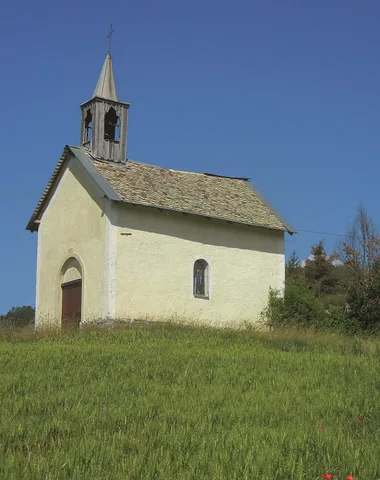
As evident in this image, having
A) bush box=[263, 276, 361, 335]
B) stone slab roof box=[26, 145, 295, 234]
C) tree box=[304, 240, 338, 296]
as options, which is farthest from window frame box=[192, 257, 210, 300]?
tree box=[304, 240, 338, 296]

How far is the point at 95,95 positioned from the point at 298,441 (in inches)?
847

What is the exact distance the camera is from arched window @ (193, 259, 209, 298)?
26125 millimetres

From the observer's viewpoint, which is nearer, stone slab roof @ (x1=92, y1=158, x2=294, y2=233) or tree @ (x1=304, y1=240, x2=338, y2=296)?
stone slab roof @ (x1=92, y1=158, x2=294, y2=233)

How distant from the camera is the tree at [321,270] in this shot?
47688 millimetres

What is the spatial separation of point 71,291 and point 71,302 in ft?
1.36

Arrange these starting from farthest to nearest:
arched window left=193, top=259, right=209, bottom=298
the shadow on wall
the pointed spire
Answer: the pointed spire
arched window left=193, top=259, right=209, bottom=298
the shadow on wall

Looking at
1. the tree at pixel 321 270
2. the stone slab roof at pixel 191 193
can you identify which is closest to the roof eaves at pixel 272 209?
the stone slab roof at pixel 191 193

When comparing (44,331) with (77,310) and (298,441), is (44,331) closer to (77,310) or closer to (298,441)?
(77,310)

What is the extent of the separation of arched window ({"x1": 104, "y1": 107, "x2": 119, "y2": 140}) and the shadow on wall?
457 cm

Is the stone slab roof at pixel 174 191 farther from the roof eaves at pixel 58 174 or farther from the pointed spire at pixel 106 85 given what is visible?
the pointed spire at pixel 106 85

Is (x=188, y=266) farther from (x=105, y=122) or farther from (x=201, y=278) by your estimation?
(x=105, y=122)

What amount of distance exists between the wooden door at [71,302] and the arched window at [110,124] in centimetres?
607

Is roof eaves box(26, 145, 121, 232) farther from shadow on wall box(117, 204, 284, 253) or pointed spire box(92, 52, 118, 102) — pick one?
pointed spire box(92, 52, 118, 102)

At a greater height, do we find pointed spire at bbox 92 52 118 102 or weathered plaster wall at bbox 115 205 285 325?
pointed spire at bbox 92 52 118 102
